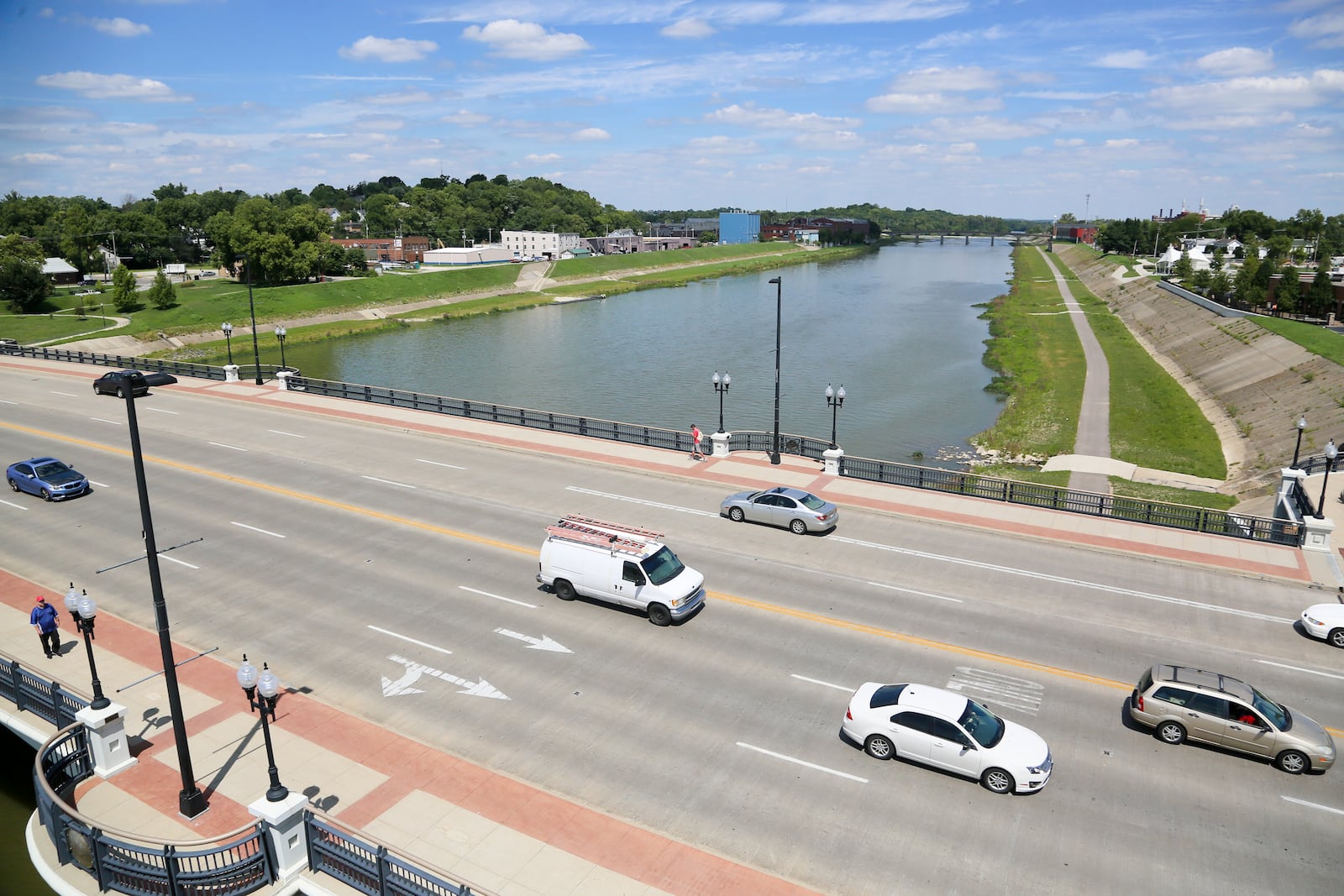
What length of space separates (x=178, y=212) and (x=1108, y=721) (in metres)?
185

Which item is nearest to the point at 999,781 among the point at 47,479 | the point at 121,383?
the point at 121,383

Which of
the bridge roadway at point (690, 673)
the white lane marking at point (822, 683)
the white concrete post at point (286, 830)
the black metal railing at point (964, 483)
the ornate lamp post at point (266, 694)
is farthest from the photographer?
the black metal railing at point (964, 483)

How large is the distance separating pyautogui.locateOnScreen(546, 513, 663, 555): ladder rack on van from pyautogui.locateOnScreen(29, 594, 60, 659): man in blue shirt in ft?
35.7

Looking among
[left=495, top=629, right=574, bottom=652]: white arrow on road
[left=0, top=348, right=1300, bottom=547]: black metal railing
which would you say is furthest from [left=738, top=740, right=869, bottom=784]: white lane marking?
[left=0, top=348, right=1300, bottom=547]: black metal railing

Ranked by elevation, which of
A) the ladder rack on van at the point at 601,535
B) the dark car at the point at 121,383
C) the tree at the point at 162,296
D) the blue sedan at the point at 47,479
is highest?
the dark car at the point at 121,383

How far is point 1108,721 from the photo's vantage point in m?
15.8

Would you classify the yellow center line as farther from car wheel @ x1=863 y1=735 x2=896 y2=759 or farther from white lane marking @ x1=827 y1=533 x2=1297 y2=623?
white lane marking @ x1=827 y1=533 x2=1297 y2=623

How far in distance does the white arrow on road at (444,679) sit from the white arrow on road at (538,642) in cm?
166

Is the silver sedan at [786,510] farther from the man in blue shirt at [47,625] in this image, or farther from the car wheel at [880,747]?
the man in blue shirt at [47,625]

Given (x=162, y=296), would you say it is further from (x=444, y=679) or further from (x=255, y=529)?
(x=444, y=679)

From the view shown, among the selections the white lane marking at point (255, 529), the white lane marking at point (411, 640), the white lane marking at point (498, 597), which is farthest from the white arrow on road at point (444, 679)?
the white lane marking at point (255, 529)

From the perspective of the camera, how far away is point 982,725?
14.3m

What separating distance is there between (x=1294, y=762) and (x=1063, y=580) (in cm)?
817

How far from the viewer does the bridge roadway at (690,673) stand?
41.5ft
